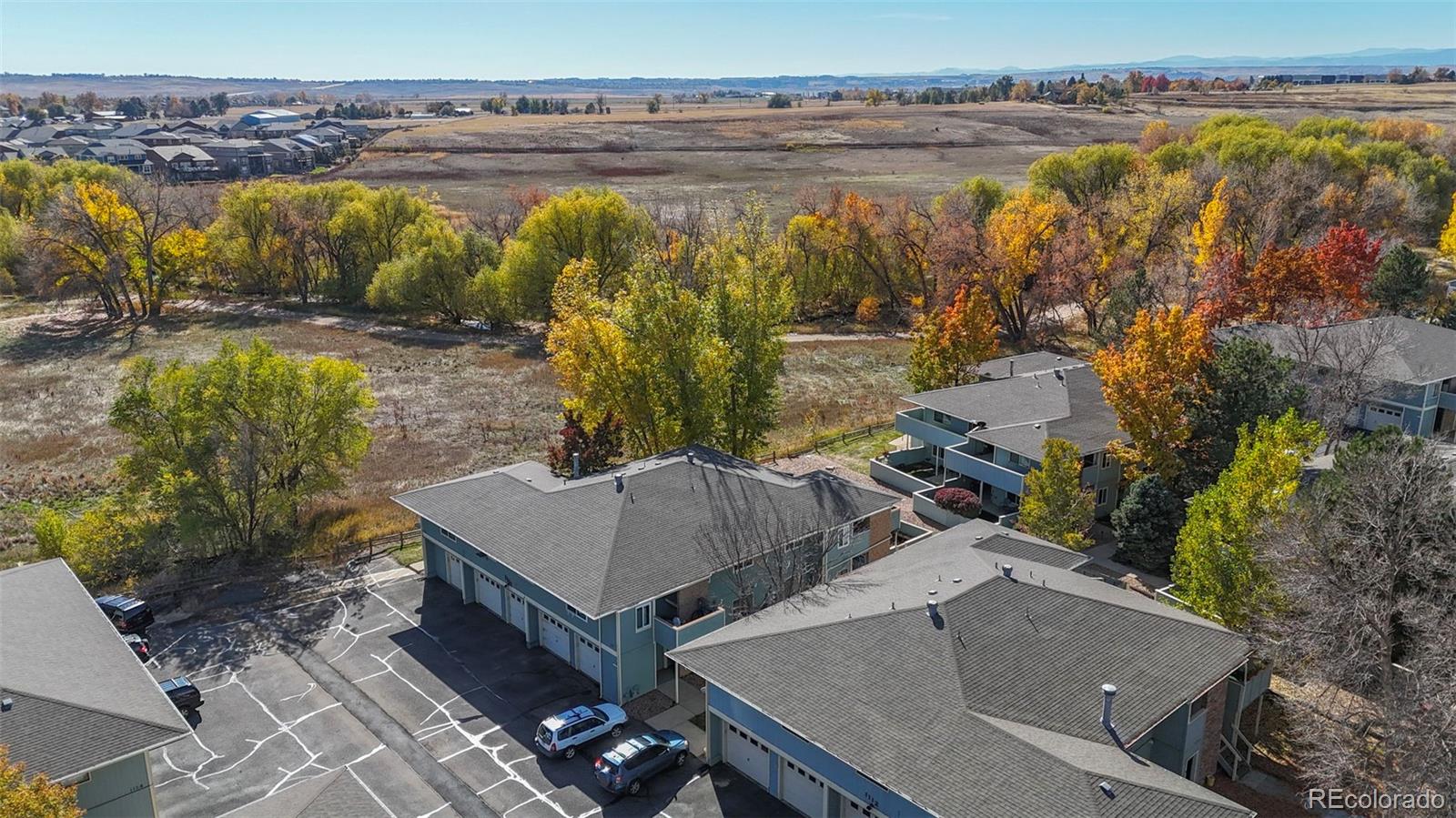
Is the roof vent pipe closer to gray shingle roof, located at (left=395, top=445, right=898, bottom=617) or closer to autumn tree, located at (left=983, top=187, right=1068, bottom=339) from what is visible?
gray shingle roof, located at (left=395, top=445, right=898, bottom=617)

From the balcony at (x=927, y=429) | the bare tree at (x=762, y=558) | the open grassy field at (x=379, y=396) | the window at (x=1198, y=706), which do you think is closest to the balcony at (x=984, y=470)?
the balcony at (x=927, y=429)

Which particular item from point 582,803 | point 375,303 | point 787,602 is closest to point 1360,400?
point 787,602

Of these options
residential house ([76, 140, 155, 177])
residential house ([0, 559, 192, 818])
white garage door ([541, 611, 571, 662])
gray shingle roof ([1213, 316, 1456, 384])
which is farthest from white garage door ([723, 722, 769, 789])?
residential house ([76, 140, 155, 177])

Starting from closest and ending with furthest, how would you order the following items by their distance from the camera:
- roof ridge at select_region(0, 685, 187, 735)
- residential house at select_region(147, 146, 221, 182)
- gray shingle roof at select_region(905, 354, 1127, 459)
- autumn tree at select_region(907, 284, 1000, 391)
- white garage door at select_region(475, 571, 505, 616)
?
roof ridge at select_region(0, 685, 187, 735) < white garage door at select_region(475, 571, 505, 616) < gray shingle roof at select_region(905, 354, 1127, 459) < autumn tree at select_region(907, 284, 1000, 391) < residential house at select_region(147, 146, 221, 182)

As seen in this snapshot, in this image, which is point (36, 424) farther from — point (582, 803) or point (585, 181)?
point (585, 181)

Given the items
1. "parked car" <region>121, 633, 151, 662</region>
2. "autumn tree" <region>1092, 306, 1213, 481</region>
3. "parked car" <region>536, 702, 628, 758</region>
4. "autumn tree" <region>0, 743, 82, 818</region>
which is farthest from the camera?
"autumn tree" <region>1092, 306, 1213, 481</region>

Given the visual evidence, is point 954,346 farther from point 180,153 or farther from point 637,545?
point 180,153

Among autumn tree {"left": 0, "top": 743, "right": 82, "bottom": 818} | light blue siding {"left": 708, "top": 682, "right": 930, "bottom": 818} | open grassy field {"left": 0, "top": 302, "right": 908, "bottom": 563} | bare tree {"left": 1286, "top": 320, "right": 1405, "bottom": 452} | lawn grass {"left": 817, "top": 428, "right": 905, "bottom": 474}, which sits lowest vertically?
open grassy field {"left": 0, "top": 302, "right": 908, "bottom": 563}
